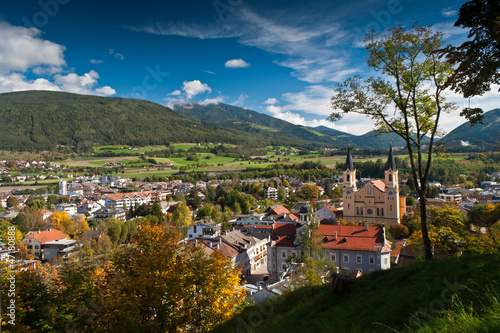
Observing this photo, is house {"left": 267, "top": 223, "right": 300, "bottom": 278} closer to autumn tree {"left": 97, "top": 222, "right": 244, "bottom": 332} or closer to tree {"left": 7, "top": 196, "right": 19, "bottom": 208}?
autumn tree {"left": 97, "top": 222, "right": 244, "bottom": 332}

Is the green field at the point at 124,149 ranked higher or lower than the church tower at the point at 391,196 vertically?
higher

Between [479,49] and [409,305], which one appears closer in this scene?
[409,305]

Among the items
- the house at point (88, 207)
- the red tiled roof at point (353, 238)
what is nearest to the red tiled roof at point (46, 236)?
the house at point (88, 207)

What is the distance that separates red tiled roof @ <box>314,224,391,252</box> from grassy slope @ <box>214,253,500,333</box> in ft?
64.0

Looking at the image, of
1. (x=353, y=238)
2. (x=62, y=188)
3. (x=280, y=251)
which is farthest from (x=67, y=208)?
(x=353, y=238)

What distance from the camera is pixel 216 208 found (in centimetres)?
5900

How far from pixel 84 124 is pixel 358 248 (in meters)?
148

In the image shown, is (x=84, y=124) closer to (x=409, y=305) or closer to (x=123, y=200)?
(x=123, y=200)

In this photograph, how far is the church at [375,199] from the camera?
4397cm

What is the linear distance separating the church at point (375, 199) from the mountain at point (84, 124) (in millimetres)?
125463

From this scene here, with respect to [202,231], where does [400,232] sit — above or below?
above

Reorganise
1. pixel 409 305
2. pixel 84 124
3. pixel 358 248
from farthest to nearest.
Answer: pixel 84 124 → pixel 358 248 → pixel 409 305

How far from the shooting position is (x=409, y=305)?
5.73 metres

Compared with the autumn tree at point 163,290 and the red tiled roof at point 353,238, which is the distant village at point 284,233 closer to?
the red tiled roof at point 353,238
